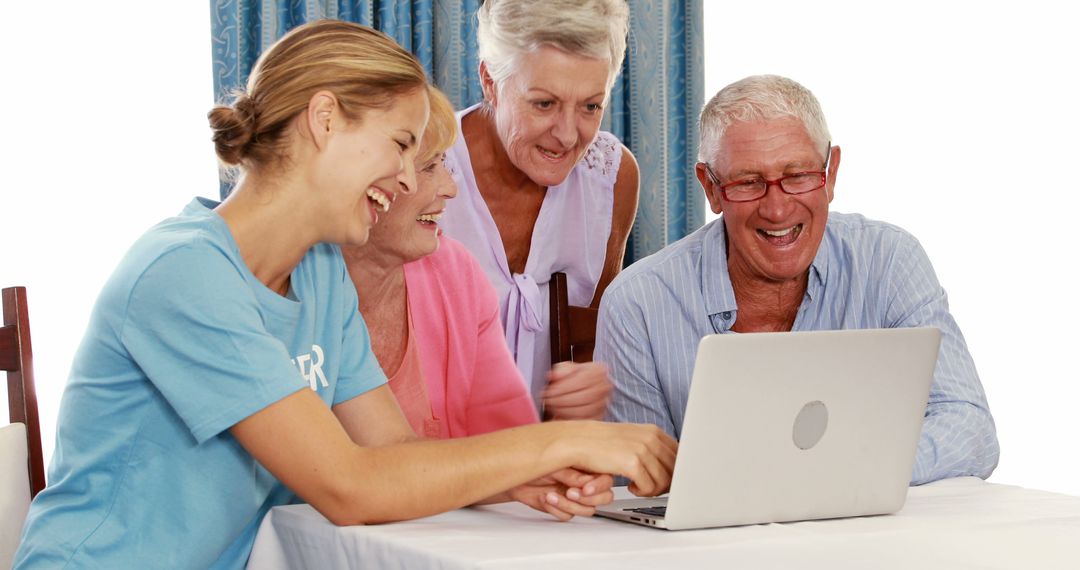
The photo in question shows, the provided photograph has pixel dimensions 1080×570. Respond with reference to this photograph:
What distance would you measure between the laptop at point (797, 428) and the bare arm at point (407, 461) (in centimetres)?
8

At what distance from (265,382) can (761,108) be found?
0.99 metres

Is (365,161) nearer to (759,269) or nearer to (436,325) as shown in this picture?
(436,325)

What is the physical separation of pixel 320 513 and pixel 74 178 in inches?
56.5

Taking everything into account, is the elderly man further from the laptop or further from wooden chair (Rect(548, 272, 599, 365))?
the laptop

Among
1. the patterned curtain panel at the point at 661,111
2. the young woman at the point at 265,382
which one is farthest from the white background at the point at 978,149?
the young woman at the point at 265,382

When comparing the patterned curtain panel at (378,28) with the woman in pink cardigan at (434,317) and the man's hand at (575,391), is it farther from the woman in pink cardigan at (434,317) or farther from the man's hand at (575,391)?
the man's hand at (575,391)

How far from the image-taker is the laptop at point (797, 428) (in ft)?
3.69

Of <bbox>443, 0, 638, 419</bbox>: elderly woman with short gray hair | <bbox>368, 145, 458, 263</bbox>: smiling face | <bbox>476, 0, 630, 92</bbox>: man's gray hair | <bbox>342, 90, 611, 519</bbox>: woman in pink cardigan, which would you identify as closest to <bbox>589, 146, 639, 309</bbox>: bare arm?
<bbox>443, 0, 638, 419</bbox>: elderly woman with short gray hair

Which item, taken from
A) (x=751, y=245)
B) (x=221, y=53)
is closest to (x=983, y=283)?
(x=751, y=245)

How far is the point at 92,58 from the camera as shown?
7.93 ft

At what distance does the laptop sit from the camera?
1.13 meters

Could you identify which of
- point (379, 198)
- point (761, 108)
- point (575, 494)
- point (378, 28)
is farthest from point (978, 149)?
point (575, 494)

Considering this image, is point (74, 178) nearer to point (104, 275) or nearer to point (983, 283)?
point (104, 275)

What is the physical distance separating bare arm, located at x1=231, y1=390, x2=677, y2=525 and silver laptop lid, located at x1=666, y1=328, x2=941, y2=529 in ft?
0.37
